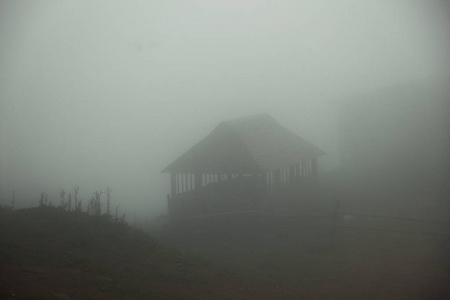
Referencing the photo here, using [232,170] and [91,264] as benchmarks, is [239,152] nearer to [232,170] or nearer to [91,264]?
[232,170]

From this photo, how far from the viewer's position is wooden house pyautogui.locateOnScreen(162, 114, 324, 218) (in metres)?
22.6

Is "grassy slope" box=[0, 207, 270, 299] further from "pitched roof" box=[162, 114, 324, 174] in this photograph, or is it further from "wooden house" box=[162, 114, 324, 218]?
"pitched roof" box=[162, 114, 324, 174]

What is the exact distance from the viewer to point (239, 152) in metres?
23.5

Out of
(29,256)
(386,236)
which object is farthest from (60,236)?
(386,236)

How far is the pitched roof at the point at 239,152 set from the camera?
23.0m

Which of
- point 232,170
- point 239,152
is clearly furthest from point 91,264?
point 239,152

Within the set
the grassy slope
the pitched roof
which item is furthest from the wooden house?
the grassy slope

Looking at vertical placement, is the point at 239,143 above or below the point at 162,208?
above

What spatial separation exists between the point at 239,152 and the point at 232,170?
1.14m

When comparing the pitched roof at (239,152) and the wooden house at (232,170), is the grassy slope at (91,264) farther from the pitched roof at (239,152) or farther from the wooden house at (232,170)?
the pitched roof at (239,152)

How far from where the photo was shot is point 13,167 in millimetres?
48469

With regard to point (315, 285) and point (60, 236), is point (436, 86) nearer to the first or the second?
point (315, 285)

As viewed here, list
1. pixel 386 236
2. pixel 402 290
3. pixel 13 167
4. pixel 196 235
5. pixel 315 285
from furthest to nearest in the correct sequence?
pixel 13 167 < pixel 196 235 < pixel 386 236 < pixel 315 285 < pixel 402 290

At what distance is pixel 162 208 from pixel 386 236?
15742 mm
